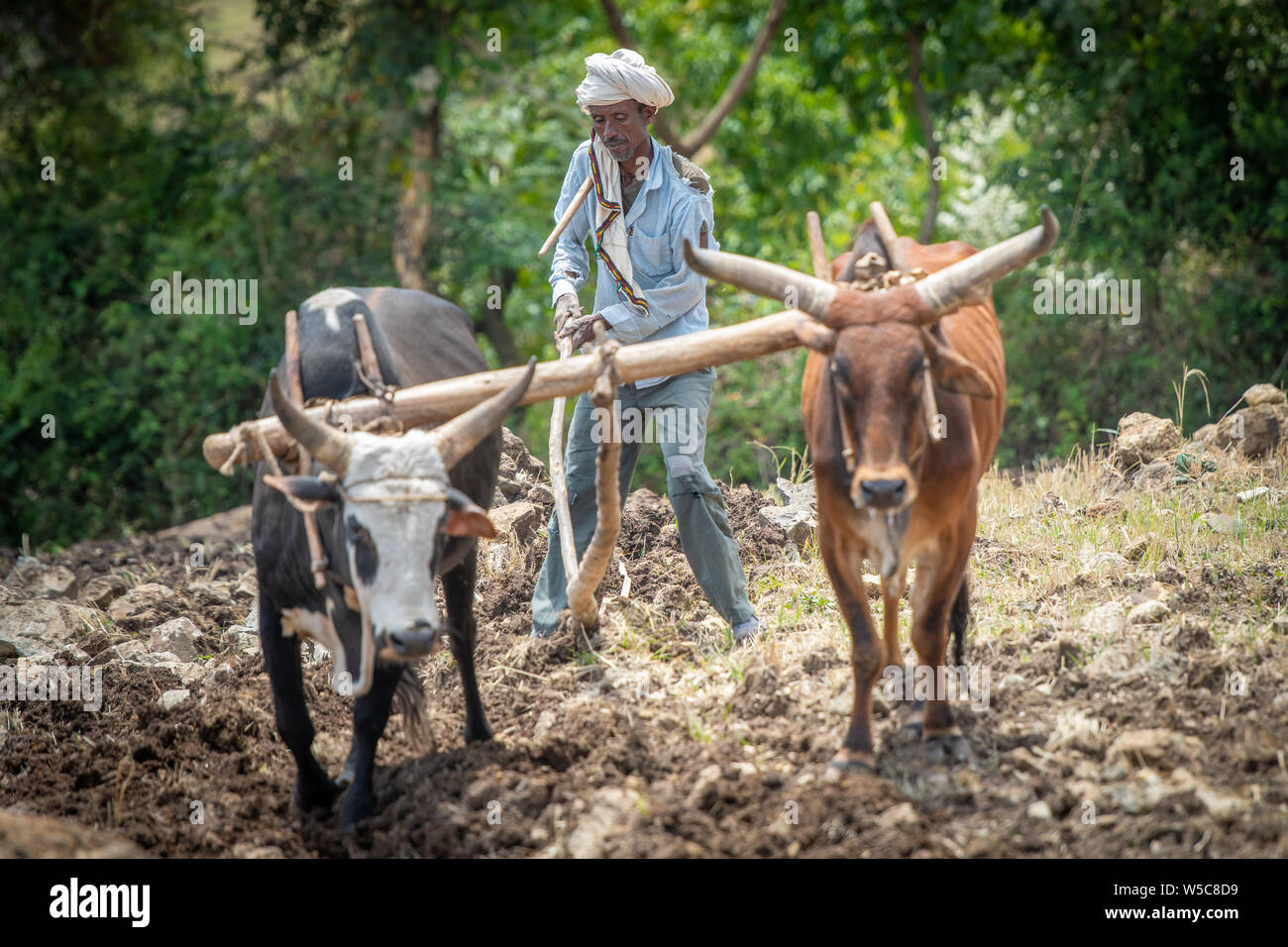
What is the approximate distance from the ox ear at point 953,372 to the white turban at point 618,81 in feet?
6.57

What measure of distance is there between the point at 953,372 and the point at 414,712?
8.03ft

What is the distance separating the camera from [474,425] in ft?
13.7

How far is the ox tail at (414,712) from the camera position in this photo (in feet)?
15.7

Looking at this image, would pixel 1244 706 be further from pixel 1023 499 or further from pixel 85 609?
pixel 85 609

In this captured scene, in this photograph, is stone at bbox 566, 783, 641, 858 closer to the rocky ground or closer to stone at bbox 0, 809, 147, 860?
the rocky ground

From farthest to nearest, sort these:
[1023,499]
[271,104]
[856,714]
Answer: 1. [271,104]
2. [1023,499]
3. [856,714]

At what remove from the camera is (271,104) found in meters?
12.9

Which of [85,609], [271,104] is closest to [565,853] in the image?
[85,609]

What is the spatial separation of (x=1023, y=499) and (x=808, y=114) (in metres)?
7.30

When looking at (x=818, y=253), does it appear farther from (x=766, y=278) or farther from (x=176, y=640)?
(x=176, y=640)

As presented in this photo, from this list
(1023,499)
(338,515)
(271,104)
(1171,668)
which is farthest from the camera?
(271,104)

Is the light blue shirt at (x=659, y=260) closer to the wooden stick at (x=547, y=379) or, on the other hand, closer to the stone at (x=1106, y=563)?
the wooden stick at (x=547, y=379)

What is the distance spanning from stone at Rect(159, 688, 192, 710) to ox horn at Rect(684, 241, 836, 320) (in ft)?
11.2

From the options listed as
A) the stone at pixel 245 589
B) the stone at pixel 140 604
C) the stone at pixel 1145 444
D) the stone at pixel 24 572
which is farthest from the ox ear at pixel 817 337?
the stone at pixel 24 572
